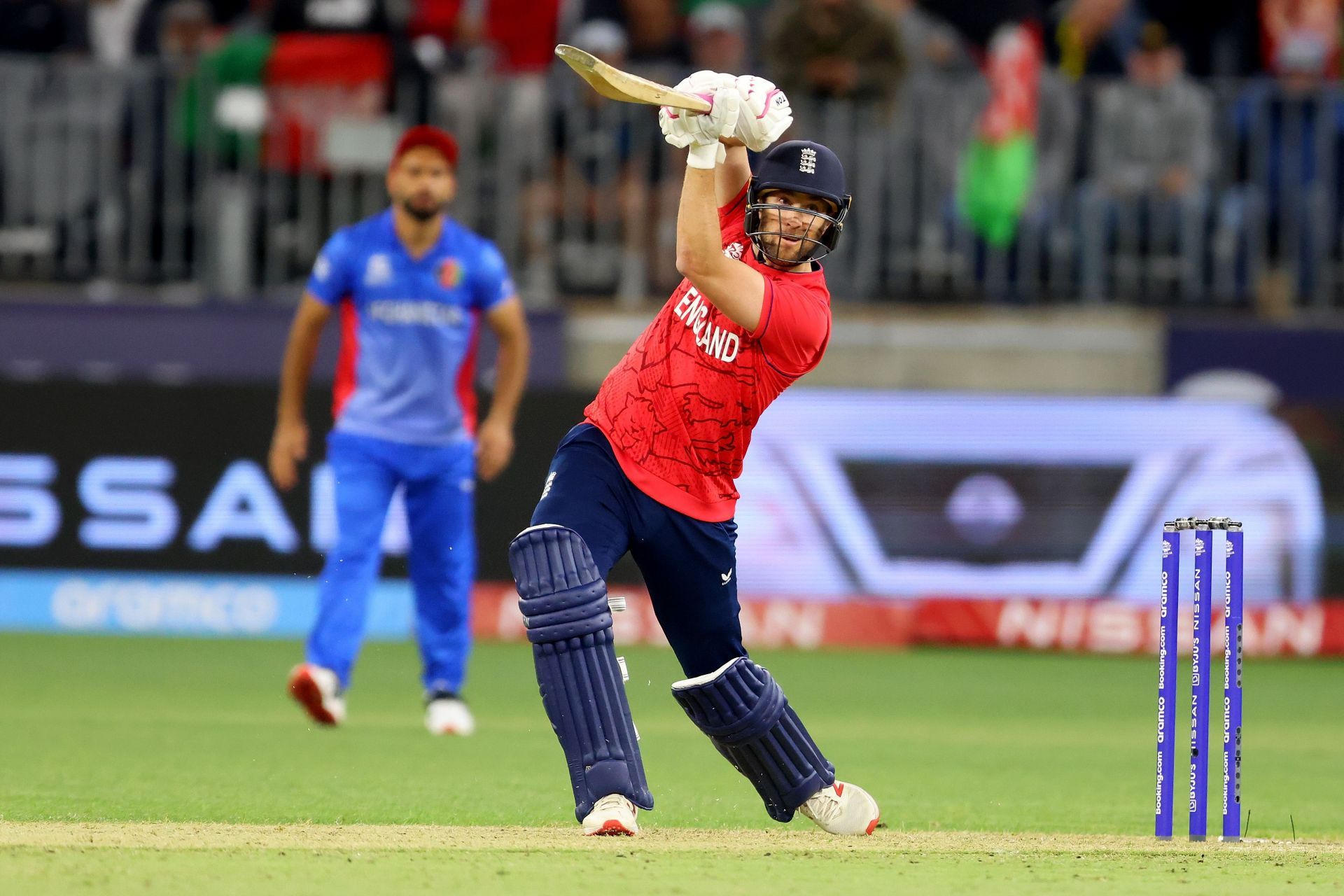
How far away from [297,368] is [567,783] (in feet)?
8.60

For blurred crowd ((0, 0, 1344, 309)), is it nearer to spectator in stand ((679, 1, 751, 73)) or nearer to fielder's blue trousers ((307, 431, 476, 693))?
spectator in stand ((679, 1, 751, 73))

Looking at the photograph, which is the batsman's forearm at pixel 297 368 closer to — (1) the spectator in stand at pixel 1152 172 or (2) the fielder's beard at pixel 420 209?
(2) the fielder's beard at pixel 420 209

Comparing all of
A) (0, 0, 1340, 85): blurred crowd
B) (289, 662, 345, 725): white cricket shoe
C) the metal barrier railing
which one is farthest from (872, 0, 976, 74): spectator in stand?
(289, 662, 345, 725): white cricket shoe

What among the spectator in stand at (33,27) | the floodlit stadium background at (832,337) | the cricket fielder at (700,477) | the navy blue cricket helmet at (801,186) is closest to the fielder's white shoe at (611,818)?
the cricket fielder at (700,477)

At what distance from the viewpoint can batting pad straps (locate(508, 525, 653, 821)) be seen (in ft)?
19.4

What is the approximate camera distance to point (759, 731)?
6.30 metres

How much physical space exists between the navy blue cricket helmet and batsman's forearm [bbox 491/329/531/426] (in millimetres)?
3428

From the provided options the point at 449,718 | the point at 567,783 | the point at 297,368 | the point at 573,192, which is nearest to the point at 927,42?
the point at 573,192

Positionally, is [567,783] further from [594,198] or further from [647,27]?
[647,27]

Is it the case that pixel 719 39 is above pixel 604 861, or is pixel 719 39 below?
above

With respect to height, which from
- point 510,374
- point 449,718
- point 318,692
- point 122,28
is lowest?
point 449,718

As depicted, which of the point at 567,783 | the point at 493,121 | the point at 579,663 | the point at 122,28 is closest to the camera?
the point at 579,663

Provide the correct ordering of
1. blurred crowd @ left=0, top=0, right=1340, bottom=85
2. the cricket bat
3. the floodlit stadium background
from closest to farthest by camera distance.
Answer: the cricket bat < the floodlit stadium background < blurred crowd @ left=0, top=0, right=1340, bottom=85

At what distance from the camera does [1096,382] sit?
13797mm
